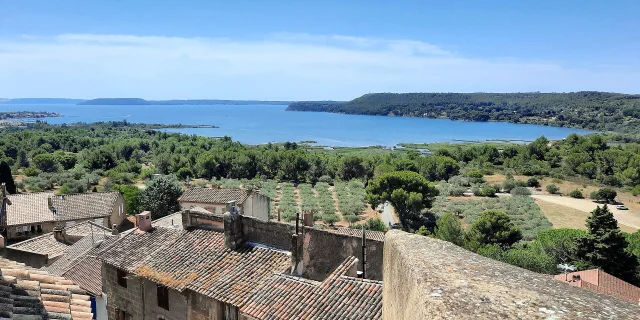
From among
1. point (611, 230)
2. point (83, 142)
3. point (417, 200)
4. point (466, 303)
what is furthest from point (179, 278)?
point (83, 142)

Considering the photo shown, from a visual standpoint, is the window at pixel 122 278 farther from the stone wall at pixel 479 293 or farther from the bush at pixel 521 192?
the bush at pixel 521 192

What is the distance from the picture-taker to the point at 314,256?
44.8ft

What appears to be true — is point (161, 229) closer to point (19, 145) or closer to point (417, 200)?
point (417, 200)

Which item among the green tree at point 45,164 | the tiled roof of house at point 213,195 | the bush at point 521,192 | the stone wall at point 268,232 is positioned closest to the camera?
the stone wall at point 268,232

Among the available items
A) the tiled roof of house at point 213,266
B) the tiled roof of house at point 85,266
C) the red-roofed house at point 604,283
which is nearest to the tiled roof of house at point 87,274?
the tiled roof of house at point 85,266

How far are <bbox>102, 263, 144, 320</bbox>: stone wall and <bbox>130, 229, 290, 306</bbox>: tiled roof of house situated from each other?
87cm

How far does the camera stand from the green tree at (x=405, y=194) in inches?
2055

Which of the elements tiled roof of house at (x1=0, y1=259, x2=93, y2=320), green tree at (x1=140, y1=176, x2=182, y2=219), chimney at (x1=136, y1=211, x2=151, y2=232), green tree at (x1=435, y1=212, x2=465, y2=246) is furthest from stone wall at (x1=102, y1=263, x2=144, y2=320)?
green tree at (x1=140, y1=176, x2=182, y2=219)

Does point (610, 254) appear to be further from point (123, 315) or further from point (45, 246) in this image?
point (45, 246)

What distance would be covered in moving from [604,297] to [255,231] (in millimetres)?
12941

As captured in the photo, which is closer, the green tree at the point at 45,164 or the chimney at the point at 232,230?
the chimney at the point at 232,230

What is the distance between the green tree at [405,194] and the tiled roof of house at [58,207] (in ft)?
95.0

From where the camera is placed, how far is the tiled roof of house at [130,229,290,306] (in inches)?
531

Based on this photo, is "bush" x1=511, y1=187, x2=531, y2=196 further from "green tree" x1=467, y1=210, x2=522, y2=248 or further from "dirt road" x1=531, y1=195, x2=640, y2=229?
"green tree" x1=467, y1=210, x2=522, y2=248
